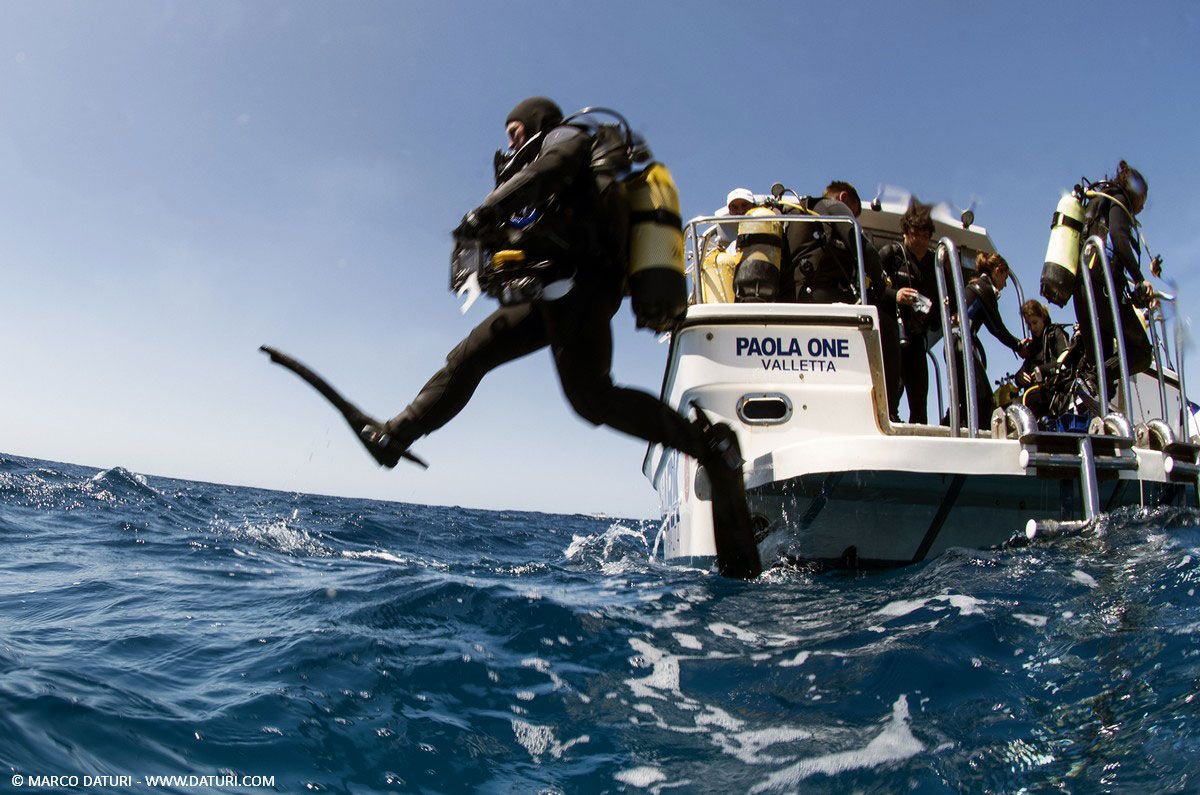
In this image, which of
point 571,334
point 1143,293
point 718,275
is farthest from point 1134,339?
point 571,334

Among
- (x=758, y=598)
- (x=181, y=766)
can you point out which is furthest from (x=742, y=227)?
(x=181, y=766)

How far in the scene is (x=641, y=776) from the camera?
167 centimetres

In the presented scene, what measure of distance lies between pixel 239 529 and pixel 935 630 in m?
6.92

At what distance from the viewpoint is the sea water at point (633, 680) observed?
1627mm

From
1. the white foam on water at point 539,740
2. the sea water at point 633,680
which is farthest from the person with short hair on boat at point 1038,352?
the white foam on water at point 539,740

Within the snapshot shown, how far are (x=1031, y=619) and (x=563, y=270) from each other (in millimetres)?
2040

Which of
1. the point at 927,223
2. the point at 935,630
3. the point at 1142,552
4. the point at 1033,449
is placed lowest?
the point at 935,630

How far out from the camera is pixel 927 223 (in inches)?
220

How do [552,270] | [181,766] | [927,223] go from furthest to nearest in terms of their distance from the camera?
1. [927,223]
2. [552,270]
3. [181,766]

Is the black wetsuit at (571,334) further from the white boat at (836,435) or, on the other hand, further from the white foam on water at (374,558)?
the white foam on water at (374,558)

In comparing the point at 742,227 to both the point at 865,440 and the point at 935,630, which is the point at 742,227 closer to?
the point at 865,440

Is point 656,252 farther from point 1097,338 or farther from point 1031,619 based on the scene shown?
point 1097,338

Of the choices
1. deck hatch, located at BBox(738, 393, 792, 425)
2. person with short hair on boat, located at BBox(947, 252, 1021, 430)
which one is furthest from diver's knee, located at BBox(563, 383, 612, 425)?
person with short hair on boat, located at BBox(947, 252, 1021, 430)

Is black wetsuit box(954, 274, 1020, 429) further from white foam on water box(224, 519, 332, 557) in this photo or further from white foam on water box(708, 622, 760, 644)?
white foam on water box(224, 519, 332, 557)
